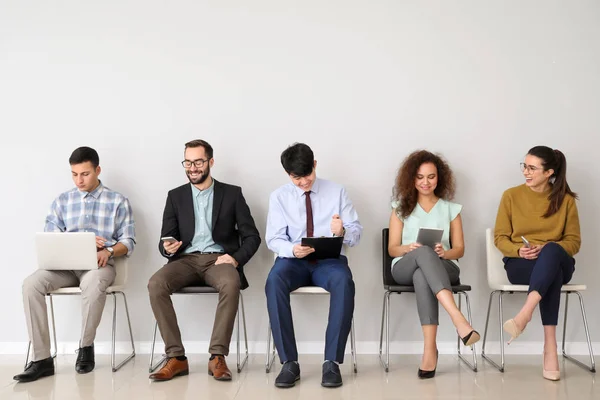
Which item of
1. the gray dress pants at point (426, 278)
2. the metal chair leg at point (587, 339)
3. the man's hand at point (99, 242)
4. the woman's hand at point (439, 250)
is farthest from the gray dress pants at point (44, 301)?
the metal chair leg at point (587, 339)

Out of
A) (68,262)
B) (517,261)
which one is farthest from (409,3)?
(68,262)

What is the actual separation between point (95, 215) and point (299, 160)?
1541 millimetres

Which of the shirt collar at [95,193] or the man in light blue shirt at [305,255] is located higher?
the shirt collar at [95,193]

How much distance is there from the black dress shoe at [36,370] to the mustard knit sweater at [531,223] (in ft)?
9.74

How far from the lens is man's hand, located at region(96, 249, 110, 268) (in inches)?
165

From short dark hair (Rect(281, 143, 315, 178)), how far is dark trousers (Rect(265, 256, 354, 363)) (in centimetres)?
59

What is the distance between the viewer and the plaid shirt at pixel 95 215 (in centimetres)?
445

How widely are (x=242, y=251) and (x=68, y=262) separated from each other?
3.59 feet

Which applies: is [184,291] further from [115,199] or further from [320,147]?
[320,147]

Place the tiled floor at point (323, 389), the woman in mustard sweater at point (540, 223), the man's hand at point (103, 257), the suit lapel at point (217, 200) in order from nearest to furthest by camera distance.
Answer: the tiled floor at point (323, 389) < the woman in mustard sweater at point (540, 223) < the man's hand at point (103, 257) < the suit lapel at point (217, 200)

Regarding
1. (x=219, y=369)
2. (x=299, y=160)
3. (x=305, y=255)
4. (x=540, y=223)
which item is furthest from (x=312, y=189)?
(x=540, y=223)

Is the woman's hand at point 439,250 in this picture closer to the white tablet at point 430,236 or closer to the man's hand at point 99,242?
the white tablet at point 430,236

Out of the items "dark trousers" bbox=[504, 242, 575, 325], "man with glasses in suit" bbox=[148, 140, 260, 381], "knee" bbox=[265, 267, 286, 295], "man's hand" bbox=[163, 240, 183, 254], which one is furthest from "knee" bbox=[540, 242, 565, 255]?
"man's hand" bbox=[163, 240, 183, 254]

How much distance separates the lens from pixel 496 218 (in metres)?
4.38
